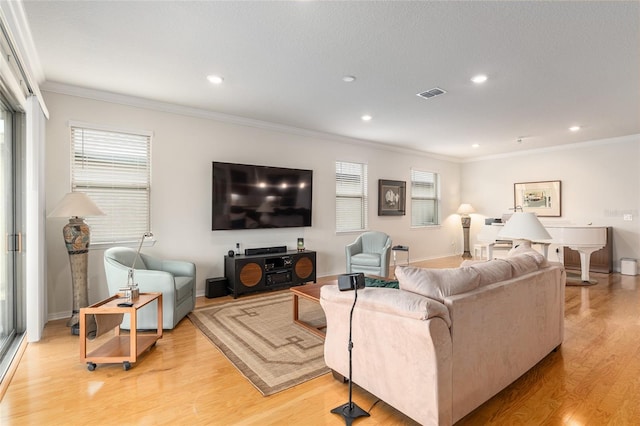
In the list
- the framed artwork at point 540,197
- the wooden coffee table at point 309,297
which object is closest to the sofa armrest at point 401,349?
the wooden coffee table at point 309,297

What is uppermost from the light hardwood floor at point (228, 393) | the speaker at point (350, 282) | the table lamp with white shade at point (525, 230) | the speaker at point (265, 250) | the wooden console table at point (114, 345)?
the table lamp with white shade at point (525, 230)

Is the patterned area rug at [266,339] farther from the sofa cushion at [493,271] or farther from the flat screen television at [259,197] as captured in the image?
the sofa cushion at [493,271]

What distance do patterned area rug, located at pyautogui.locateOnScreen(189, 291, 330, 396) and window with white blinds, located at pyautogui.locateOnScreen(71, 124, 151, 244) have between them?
4.68 ft

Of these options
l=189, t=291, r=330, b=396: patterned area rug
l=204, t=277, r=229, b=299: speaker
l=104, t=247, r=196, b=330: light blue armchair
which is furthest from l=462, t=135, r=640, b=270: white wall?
l=104, t=247, r=196, b=330: light blue armchair

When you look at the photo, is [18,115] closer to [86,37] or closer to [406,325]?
[86,37]

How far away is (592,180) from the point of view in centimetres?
645

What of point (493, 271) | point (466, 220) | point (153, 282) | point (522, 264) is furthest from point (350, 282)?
point (466, 220)

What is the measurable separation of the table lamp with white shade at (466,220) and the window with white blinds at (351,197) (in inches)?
125

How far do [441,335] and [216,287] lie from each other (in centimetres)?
347

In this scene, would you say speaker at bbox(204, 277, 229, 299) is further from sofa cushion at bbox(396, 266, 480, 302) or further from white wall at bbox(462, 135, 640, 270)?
white wall at bbox(462, 135, 640, 270)

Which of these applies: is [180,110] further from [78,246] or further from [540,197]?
[540,197]

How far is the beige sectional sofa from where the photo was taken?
165 cm

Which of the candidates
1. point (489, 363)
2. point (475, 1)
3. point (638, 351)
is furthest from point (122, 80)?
point (638, 351)

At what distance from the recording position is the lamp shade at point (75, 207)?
10.0 ft
